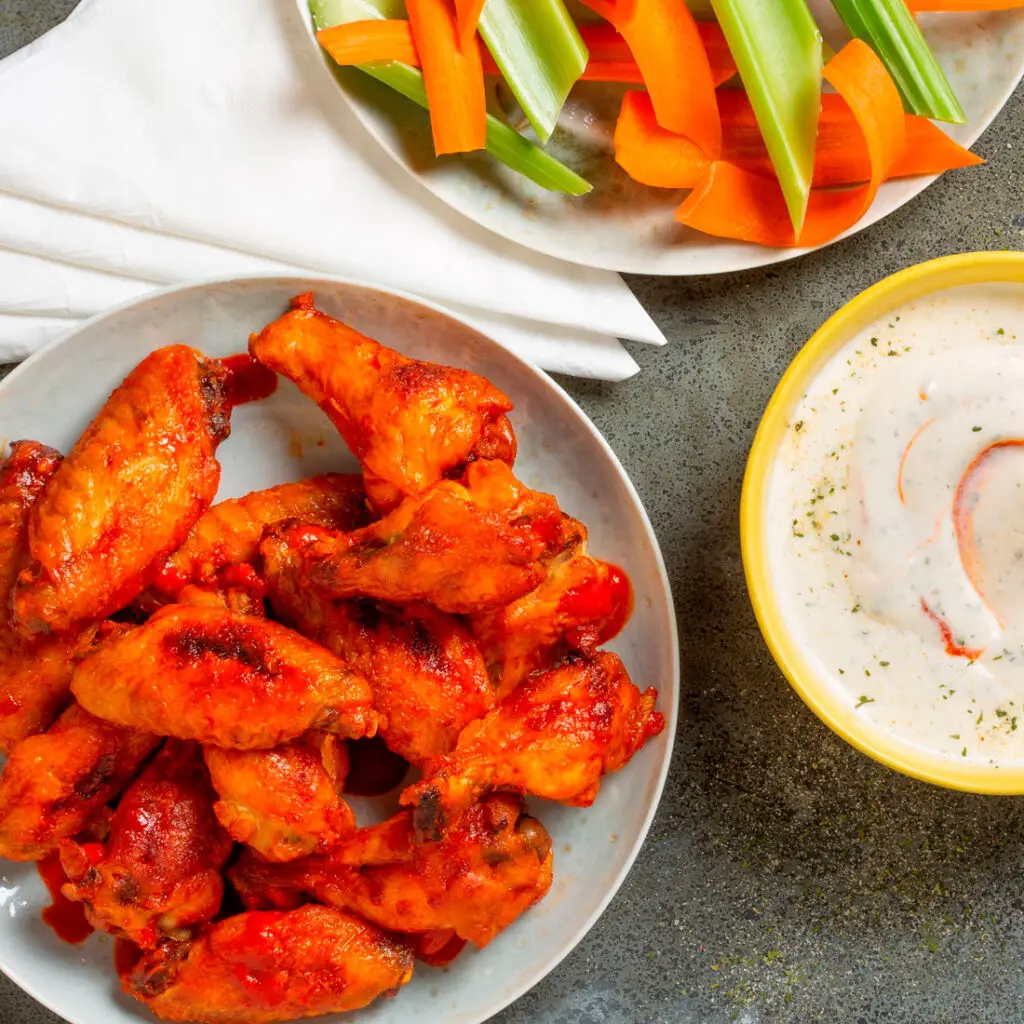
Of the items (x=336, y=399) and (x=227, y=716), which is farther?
(x=336, y=399)

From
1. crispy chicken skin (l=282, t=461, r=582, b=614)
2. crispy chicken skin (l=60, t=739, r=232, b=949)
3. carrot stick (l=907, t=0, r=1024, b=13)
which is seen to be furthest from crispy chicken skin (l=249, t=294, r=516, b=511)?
carrot stick (l=907, t=0, r=1024, b=13)

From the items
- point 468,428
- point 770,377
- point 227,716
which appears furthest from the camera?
point 770,377

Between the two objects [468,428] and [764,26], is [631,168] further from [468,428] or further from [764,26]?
[468,428]

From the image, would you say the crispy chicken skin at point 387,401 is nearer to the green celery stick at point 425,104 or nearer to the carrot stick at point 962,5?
the green celery stick at point 425,104

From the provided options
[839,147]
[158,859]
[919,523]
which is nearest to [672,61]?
[839,147]

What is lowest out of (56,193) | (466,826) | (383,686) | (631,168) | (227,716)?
(466,826)

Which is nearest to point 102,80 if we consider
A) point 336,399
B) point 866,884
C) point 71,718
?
point 336,399

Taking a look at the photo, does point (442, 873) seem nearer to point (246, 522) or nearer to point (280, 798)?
point (280, 798)
